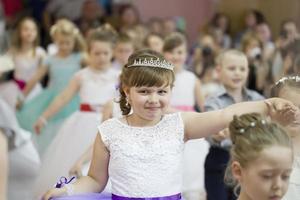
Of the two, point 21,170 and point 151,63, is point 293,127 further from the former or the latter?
point 21,170

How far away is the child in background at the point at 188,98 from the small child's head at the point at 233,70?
2.14 ft

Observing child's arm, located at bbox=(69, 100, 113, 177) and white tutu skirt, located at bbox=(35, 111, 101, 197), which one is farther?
white tutu skirt, located at bbox=(35, 111, 101, 197)

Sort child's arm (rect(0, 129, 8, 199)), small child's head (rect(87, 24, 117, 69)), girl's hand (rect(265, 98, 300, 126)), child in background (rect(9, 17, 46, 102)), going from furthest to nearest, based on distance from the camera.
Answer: child in background (rect(9, 17, 46, 102))
small child's head (rect(87, 24, 117, 69))
girl's hand (rect(265, 98, 300, 126))
child's arm (rect(0, 129, 8, 199))

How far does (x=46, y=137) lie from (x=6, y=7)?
4749 millimetres

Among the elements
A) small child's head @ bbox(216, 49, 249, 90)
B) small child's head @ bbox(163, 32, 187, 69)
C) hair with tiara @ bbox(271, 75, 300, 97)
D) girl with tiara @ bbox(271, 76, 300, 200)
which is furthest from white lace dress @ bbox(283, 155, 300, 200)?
small child's head @ bbox(163, 32, 187, 69)

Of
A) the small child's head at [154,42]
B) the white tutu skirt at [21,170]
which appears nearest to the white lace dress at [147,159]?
the white tutu skirt at [21,170]

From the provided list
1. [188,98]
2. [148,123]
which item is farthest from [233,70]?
[148,123]

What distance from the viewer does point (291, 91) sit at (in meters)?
3.55

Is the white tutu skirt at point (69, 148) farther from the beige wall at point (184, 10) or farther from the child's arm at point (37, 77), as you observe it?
the beige wall at point (184, 10)

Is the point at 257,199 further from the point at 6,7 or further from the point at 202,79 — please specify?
the point at 6,7

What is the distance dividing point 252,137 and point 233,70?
8.49 ft

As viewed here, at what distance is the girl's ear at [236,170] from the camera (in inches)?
111

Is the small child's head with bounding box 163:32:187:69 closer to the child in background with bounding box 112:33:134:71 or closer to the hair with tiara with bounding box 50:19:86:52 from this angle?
the child in background with bounding box 112:33:134:71

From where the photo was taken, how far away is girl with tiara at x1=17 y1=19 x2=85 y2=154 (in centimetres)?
725
